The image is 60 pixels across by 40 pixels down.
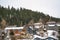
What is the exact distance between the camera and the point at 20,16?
2.17m

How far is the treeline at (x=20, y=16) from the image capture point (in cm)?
211

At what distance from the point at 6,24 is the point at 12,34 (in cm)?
15

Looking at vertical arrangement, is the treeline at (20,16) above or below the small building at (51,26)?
above

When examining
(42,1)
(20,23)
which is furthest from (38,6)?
(20,23)

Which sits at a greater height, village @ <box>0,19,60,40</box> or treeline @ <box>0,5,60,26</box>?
treeline @ <box>0,5,60,26</box>

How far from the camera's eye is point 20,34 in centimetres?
215

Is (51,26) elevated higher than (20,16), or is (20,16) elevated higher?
(20,16)

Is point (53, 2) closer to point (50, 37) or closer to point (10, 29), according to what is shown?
point (50, 37)

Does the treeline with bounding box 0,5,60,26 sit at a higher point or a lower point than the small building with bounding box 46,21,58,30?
higher

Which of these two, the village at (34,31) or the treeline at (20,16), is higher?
the treeline at (20,16)

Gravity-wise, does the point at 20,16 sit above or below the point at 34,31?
above

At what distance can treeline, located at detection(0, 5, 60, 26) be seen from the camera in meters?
2.11

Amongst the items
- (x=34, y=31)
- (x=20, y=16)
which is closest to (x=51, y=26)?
(x=34, y=31)

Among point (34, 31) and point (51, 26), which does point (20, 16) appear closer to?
point (34, 31)
